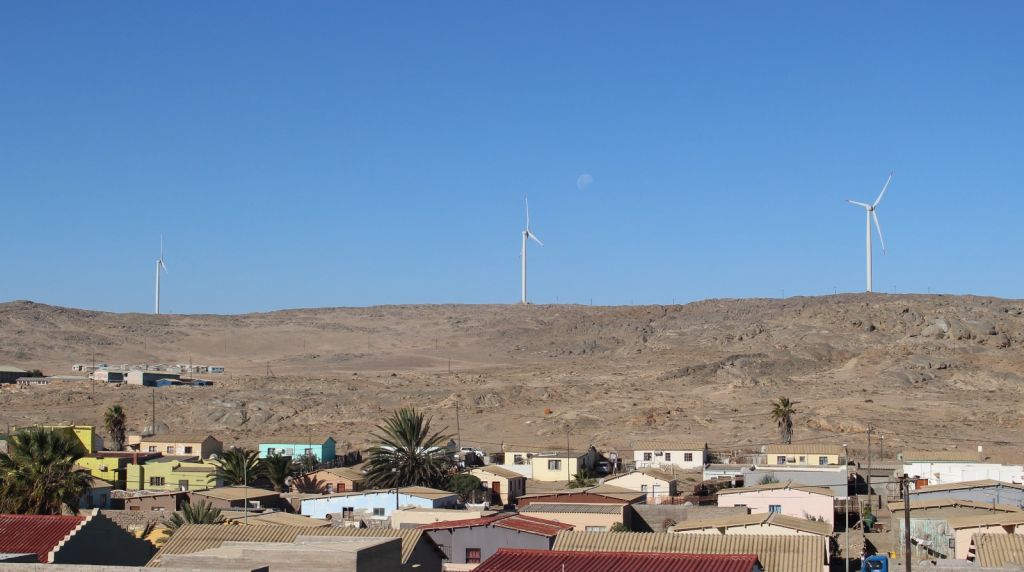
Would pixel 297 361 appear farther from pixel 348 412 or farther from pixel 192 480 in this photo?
pixel 192 480

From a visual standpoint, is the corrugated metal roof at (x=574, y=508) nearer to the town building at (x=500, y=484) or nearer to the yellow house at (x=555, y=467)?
the town building at (x=500, y=484)

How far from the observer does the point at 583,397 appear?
10562 centimetres

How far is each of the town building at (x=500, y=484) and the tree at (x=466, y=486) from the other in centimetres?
88

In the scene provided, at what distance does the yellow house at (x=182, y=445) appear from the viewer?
234 feet

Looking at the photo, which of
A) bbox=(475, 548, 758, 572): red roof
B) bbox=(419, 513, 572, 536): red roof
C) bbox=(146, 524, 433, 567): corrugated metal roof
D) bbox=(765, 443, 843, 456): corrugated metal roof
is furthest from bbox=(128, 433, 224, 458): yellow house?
bbox=(475, 548, 758, 572): red roof

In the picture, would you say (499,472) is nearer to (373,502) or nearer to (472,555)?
(373,502)

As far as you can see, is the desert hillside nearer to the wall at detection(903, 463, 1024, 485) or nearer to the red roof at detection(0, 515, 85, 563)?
the wall at detection(903, 463, 1024, 485)

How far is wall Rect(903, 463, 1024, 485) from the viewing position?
59.4 m

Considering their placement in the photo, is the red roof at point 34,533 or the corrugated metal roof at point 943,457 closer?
the red roof at point 34,533

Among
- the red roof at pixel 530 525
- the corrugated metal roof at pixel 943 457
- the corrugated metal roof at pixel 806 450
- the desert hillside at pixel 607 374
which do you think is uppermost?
the desert hillside at pixel 607 374

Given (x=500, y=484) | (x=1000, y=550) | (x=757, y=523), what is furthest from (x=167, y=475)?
(x=1000, y=550)

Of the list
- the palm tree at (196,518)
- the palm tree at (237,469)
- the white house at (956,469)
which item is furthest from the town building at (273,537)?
the white house at (956,469)

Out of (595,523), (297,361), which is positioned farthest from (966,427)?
(297,361)

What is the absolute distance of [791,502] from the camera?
48.6m
